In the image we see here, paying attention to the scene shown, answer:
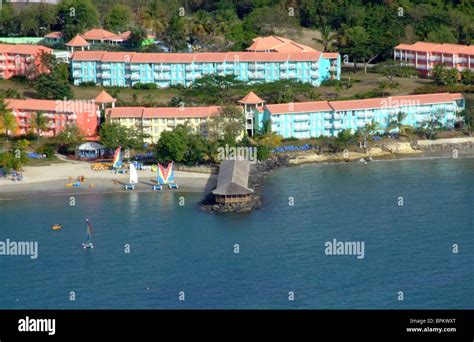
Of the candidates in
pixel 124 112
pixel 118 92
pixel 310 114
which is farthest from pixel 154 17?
pixel 310 114

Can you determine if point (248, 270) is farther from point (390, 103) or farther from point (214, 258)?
point (390, 103)

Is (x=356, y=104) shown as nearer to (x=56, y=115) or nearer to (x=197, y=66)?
(x=197, y=66)

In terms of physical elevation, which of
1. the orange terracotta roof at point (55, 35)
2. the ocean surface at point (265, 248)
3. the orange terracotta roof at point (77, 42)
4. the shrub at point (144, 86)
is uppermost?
the orange terracotta roof at point (55, 35)

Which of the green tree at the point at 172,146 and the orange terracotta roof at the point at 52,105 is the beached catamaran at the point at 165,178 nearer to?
the green tree at the point at 172,146

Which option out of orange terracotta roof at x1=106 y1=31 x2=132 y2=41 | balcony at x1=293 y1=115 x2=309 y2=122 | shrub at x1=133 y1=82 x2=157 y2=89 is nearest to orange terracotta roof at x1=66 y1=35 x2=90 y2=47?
orange terracotta roof at x1=106 y1=31 x2=132 y2=41

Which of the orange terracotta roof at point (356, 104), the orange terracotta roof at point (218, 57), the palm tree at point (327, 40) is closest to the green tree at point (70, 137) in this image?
the orange terracotta roof at point (356, 104)

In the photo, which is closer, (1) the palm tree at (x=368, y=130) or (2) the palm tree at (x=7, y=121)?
(2) the palm tree at (x=7, y=121)

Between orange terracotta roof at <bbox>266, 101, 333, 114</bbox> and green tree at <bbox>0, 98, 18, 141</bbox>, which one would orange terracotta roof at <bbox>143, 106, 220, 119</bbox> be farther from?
green tree at <bbox>0, 98, 18, 141</bbox>
